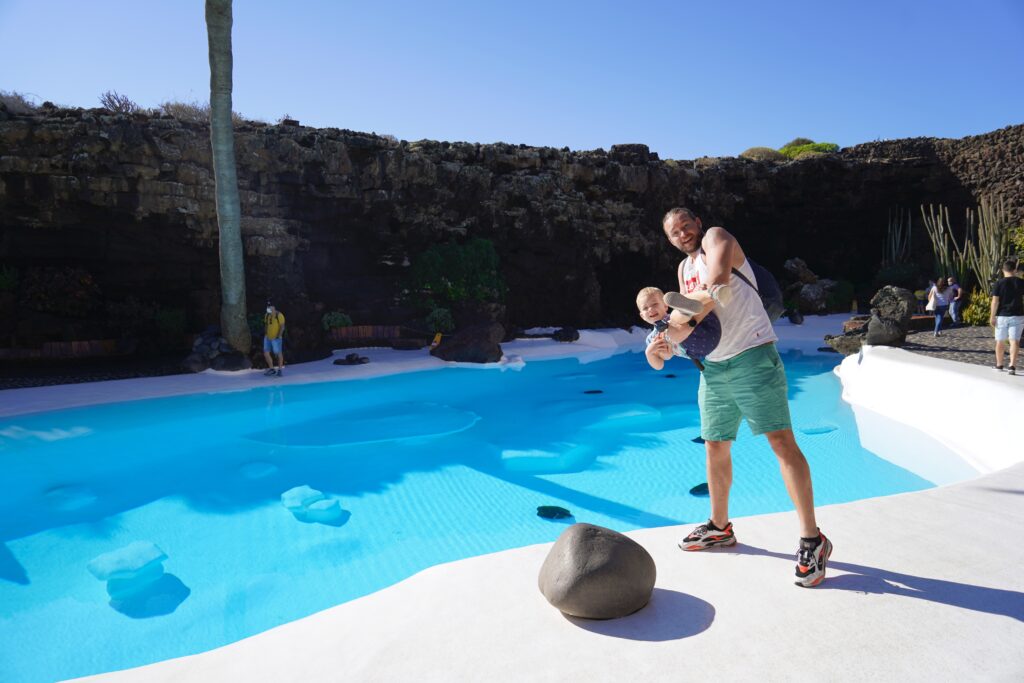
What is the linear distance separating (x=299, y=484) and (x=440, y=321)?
8.78 metres

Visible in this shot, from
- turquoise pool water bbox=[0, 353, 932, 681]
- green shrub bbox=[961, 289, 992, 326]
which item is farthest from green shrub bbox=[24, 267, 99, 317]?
green shrub bbox=[961, 289, 992, 326]

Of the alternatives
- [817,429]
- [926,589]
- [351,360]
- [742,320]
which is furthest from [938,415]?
[351,360]

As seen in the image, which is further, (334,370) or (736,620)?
(334,370)

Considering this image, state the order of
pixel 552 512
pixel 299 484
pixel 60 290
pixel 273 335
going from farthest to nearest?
pixel 60 290
pixel 273 335
pixel 299 484
pixel 552 512

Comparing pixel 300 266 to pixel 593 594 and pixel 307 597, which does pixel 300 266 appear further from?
pixel 593 594

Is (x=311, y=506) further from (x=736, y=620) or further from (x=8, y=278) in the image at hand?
(x=8, y=278)

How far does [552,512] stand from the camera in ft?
18.7

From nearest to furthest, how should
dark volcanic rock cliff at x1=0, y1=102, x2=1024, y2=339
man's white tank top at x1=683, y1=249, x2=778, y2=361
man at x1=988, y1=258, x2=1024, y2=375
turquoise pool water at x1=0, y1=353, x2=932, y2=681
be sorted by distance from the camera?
man's white tank top at x1=683, y1=249, x2=778, y2=361
turquoise pool water at x1=0, y1=353, x2=932, y2=681
man at x1=988, y1=258, x2=1024, y2=375
dark volcanic rock cliff at x1=0, y1=102, x2=1024, y2=339

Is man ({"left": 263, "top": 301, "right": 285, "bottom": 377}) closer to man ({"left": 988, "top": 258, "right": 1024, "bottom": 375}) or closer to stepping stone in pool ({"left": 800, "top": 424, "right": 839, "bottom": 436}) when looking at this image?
stepping stone in pool ({"left": 800, "top": 424, "right": 839, "bottom": 436})

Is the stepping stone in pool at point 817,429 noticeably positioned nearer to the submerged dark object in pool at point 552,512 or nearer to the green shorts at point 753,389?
the submerged dark object in pool at point 552,512

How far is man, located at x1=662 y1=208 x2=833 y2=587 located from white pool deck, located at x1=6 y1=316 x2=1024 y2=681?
1.06 ft

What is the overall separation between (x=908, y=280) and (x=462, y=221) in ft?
45.1

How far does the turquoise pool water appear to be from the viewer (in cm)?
425

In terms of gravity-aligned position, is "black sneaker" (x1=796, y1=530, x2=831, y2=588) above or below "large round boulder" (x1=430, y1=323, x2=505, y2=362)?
above
